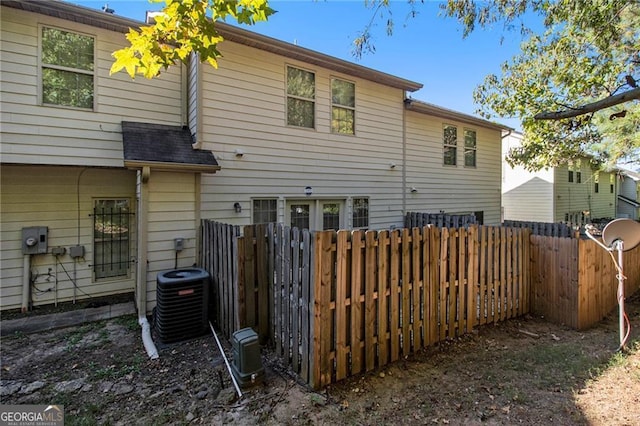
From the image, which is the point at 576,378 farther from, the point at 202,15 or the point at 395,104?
the point at 395,104

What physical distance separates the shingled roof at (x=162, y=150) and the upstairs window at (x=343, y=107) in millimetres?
3530

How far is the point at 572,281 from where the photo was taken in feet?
15.2

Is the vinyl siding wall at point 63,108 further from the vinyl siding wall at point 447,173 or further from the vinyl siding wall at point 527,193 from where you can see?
the vinyl siding wall at point 527,193

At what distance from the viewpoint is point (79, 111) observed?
216 inches

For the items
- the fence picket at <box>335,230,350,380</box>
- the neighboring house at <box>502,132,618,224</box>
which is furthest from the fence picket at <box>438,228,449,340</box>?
the neighboring house at <box>502,132,618,224</box>

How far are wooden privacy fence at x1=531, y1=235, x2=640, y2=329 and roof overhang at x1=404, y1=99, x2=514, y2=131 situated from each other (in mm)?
5651

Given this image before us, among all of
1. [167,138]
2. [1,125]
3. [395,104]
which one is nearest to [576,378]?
[167,138]

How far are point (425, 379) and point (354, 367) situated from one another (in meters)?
0.78

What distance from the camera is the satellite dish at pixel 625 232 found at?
3797 millimetres

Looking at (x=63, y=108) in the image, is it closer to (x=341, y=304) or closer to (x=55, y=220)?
(x=55, y=220)

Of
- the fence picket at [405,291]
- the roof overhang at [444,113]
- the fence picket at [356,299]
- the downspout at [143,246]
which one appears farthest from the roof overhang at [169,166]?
the roof overhang at [444,113]

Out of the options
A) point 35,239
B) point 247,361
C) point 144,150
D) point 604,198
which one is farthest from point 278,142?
point 604,198

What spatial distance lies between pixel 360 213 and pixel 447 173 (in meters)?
4.36

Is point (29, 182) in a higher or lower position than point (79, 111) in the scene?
lower
